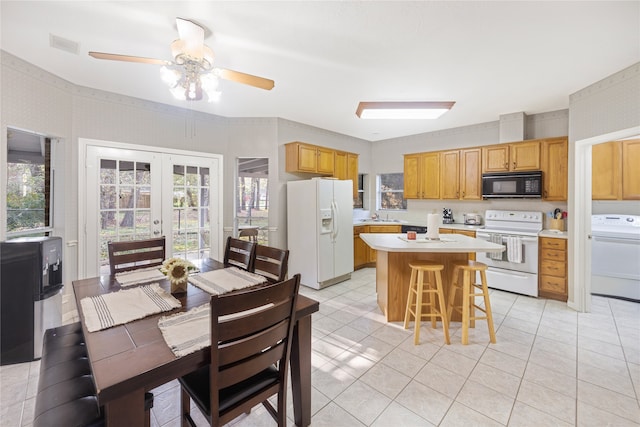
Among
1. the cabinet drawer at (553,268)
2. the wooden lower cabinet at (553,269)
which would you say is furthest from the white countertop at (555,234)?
the cabinet drawer at (553,268)

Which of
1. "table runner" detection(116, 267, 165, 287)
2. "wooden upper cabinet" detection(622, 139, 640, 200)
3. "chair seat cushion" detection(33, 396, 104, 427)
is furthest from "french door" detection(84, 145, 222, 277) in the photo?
"wooden upper cabinet" detection(622, 139, 640, 200)

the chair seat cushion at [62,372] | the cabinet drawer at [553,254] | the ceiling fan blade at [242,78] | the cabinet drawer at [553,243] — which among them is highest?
the ceiling fan blade at [242,78]

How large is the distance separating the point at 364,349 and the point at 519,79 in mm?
3304

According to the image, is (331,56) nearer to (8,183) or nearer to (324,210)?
(324,210)

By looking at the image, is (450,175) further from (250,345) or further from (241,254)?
(250,345)

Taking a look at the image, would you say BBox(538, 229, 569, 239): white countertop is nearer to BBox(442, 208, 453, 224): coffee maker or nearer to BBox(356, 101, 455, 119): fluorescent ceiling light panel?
BBox(442, 208, 453, 224): coffee maker

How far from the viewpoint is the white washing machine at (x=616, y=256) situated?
3473mm

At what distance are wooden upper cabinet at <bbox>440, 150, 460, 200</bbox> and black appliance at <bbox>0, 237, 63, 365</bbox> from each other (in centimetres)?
536

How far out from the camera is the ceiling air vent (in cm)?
220

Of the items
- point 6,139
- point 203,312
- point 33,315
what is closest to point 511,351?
point 203,312

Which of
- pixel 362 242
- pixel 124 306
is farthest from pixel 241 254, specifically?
pixel 362 242

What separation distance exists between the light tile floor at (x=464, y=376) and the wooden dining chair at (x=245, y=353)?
1.85 feet

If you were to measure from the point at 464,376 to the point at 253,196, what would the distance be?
374cm

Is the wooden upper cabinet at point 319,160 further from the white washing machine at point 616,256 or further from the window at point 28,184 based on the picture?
the white washing machine at point 616,256
